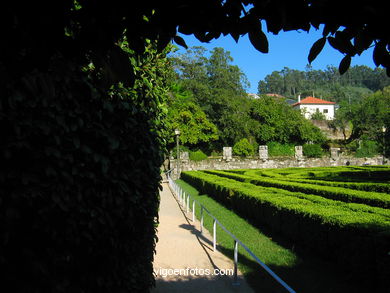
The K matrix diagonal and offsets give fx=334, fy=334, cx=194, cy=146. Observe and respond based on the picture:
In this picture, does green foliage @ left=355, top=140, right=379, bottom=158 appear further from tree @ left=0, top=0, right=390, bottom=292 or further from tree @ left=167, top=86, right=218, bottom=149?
tree @ left=0, top=0, right=390, bottom=292

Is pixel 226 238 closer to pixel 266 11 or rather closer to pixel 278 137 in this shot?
pixel 266 11

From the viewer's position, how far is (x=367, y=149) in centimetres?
3847

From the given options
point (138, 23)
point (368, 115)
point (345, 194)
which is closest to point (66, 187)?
point (138, 23)

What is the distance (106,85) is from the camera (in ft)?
4.44

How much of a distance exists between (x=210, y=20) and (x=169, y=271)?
5.03 meters

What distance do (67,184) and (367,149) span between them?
137ft

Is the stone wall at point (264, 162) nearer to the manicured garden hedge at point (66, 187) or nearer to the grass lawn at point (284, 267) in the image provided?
the grass lawn at point (284, 267)

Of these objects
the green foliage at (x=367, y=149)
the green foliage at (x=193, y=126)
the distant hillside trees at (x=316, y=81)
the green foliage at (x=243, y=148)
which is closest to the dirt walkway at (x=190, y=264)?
the green foliage at (x=193, y=126)

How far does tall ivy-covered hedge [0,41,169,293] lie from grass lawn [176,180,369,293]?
8.99ft

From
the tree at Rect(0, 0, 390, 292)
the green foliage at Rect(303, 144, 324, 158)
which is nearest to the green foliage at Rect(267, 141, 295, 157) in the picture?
the green foliage at Rect(303, 144, 324, 158)

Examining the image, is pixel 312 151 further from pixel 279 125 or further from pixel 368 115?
pixel 368 115

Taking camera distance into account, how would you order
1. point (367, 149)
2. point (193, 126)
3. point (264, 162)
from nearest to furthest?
point (264, 162), point (193, 126), point (367, 149)

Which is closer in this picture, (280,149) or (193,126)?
(193,126)

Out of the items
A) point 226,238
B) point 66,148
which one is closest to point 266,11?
point 66,148
